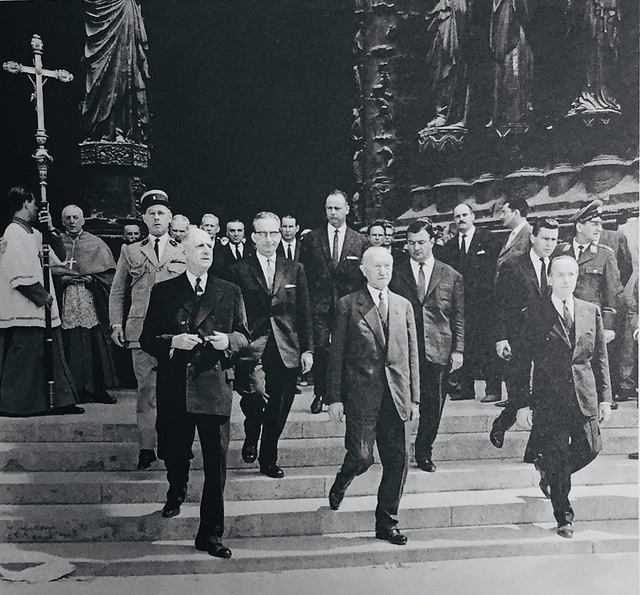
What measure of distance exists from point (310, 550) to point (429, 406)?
1114mm

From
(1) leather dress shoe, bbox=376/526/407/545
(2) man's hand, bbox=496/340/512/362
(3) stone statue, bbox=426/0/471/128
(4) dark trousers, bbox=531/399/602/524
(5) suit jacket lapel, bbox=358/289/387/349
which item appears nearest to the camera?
(1) leather dress shoe, bbox=376/526/407/545

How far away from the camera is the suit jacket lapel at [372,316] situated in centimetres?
476

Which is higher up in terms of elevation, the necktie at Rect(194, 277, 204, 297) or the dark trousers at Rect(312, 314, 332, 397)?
the necktie at Rect(194, 277, 204, 297)

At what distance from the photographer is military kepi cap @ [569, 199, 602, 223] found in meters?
5.05

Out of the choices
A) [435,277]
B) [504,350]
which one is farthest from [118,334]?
[504,350]

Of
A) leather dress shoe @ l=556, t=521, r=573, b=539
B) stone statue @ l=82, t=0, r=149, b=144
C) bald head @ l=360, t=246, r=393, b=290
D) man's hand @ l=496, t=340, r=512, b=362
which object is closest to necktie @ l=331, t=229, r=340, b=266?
bald head @ l=360, t=246, r=393, b=290

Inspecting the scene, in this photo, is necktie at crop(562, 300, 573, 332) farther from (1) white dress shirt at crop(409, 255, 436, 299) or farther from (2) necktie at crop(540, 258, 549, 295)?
(1) white dress shirt at crop(409, 255, 436, 299)

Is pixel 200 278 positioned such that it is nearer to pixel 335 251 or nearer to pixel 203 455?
pixel 335 251

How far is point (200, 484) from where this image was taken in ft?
15.4

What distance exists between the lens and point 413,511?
474 cm

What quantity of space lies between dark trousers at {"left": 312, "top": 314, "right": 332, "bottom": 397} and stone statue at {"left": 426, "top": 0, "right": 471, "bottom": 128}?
4.66 ft

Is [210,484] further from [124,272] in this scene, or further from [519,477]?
[519,477]

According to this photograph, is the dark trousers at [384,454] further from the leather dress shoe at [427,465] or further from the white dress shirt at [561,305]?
the white dress shirt at [561,305]

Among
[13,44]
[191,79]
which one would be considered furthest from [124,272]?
[13,44]
